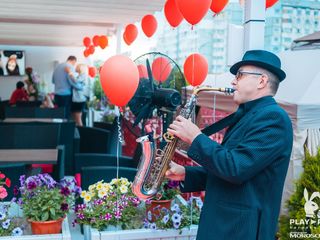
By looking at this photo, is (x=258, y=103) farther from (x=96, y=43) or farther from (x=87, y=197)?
(x=96, y=43)

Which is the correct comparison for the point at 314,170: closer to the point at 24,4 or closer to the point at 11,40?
the point at 24,4

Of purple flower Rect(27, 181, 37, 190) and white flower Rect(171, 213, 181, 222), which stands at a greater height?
purple flower Rect(27, 181, 37, 190)

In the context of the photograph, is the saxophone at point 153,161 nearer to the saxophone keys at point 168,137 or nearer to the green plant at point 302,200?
the saxophone keys at point 168,137

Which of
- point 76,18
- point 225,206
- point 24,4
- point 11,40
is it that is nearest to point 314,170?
point 225,206

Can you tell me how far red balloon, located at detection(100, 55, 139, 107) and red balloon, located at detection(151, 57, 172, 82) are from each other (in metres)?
0.25

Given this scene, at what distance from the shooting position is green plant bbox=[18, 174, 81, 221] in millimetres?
2537

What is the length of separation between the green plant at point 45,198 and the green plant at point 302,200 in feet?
5.34

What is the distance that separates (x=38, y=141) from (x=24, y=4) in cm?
239

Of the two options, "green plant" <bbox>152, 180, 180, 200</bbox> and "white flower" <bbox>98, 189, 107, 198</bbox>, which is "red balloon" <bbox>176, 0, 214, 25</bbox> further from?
"white flower" <bbox>98, 189, 107, 198</bbox>

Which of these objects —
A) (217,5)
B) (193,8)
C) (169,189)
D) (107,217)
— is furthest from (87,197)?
(217,5)

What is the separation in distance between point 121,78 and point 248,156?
162 centimetres

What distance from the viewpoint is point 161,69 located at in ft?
10.9

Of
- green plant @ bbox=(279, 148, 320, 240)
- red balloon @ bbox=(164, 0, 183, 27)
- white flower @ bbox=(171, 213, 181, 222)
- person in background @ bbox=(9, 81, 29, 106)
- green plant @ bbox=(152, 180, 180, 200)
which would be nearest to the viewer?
white flower @ bbox=(171, 213, 181, 222)

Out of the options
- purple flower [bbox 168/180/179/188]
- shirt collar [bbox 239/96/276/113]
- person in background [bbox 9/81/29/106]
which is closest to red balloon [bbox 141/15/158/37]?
purple flower [bbox 168/180/179/188]
